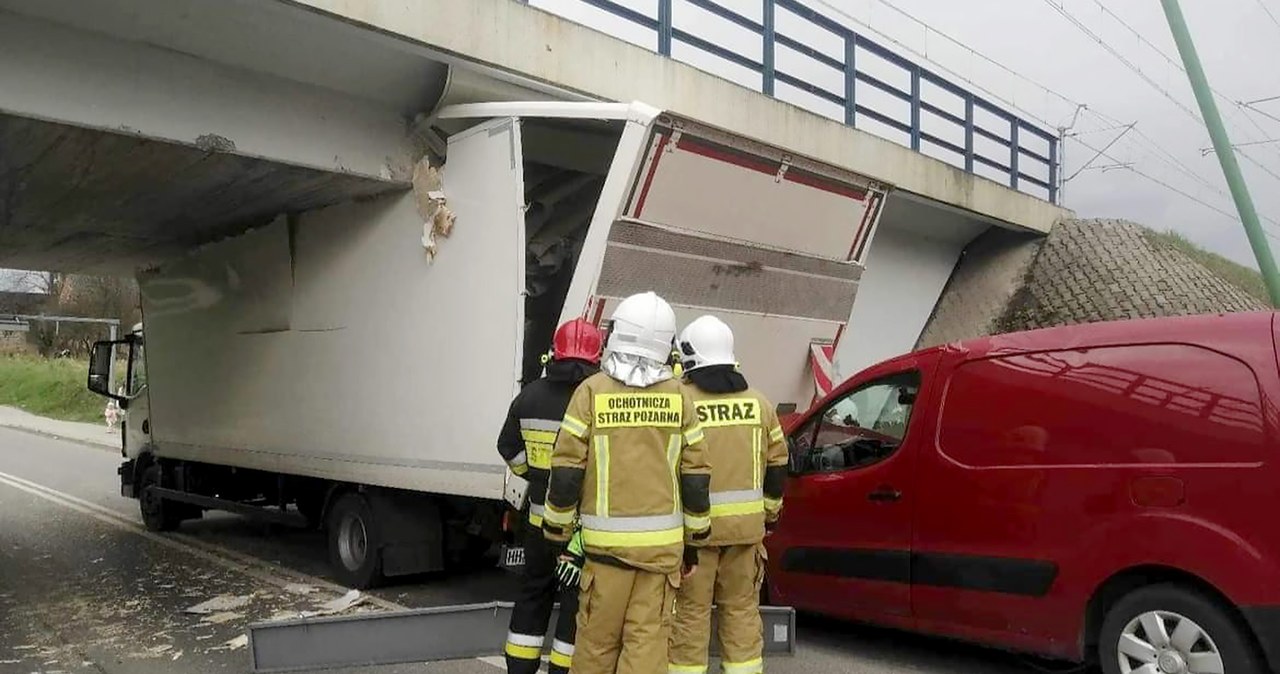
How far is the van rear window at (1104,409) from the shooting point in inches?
→ 150

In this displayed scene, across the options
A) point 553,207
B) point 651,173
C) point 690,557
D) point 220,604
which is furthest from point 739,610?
point 220,604

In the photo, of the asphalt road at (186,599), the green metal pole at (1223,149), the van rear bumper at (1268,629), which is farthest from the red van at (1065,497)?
the green metal pole at (1223,149)

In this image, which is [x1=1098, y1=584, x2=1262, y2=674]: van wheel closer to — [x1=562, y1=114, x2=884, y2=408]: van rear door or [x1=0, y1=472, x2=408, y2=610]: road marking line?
[x1=562, y1=114, x2=884, y2=408]: van rear door

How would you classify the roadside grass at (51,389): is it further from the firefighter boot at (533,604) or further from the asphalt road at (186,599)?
the firefighter boot at (533,604)

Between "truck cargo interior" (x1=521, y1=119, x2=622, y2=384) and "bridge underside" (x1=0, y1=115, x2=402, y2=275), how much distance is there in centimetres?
101

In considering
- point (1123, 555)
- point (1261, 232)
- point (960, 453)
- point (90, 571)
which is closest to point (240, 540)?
point (90, 571)

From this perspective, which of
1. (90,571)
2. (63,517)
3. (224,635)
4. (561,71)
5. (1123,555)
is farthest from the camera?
(63,517)

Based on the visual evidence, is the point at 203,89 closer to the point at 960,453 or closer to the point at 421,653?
the point at 421,653

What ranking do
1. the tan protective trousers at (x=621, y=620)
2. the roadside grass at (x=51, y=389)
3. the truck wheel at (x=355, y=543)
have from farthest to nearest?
the roadside grass at (x=51, y=389), the truck wheel at (x=355, y=543), the tan protective trousers at (x=621, y=620)

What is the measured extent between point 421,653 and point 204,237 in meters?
5.34

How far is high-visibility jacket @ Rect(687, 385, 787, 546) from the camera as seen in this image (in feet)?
12.6

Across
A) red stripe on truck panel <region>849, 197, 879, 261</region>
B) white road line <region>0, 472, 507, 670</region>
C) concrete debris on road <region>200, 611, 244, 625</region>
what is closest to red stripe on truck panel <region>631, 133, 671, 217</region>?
red stripe on truck panel <region>849, 197, 879, 261</region>

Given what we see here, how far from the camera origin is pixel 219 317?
27.2 ft

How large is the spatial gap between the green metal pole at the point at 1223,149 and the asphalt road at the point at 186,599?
5534 millimetres
